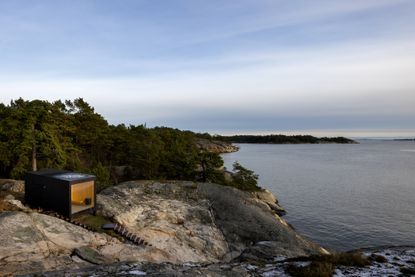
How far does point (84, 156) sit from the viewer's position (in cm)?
5962

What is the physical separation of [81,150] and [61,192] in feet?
105

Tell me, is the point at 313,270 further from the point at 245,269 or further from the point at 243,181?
the point at 243,181

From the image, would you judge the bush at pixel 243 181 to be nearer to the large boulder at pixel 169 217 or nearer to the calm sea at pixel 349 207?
the calm sea at pixel 349 207

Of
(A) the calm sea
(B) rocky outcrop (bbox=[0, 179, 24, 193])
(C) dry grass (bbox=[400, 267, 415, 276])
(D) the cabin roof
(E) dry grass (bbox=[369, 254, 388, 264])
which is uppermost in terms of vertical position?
(D) the cabin roof

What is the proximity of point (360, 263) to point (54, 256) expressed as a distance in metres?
12.6

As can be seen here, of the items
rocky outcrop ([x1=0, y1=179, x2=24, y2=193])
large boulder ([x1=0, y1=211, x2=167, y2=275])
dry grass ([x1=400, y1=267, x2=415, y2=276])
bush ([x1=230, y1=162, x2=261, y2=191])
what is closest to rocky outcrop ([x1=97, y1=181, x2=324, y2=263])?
large boulder ([x1=0, y1=211, x2=167, y2=275])

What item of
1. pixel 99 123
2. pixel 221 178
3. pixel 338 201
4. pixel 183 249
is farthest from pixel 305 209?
pixel 99 123

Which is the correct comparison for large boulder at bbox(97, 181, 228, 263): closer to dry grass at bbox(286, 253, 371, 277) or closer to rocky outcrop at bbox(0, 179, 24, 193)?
rocky outcrop at bbox(0, 179, 24, 193)

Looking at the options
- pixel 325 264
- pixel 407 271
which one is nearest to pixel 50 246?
pixel 325 264

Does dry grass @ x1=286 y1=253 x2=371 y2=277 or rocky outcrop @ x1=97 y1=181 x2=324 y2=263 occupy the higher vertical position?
dry grass @ x1=286 y1=253 x2=371 y2=277

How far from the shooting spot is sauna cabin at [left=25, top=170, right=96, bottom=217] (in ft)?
67.4

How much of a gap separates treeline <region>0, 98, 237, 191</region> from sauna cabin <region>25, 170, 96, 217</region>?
14328mm

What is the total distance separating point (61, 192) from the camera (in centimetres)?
2073

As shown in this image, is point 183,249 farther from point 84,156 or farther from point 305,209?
point 84,156
